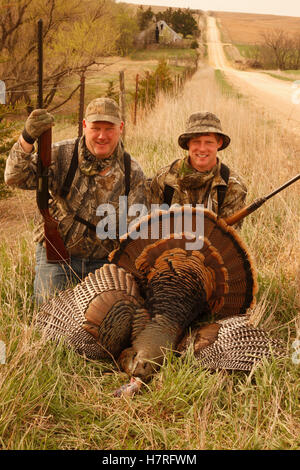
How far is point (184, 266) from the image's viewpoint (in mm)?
3219

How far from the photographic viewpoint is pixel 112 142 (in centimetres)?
398

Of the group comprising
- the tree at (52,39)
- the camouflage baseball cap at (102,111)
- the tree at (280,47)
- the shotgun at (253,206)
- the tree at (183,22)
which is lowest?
the shotgun at (253,206)

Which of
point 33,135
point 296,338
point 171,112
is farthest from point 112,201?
point 171,112

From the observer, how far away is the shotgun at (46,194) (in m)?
3.64

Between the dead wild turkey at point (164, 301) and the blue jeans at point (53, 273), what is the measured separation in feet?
1.14

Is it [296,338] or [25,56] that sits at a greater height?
[25,56]

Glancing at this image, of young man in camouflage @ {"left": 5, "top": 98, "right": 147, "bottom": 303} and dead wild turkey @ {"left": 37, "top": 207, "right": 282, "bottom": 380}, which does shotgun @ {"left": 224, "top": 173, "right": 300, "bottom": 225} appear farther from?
young man in camouflage @ {"left": 5, "top": 98, "right": 147, "bottom": 303}

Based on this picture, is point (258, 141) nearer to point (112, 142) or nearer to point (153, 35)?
point (112, 142)

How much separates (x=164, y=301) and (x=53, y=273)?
127 cm

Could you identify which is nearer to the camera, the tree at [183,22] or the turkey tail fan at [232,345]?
the turkey tail fan at [232,345]

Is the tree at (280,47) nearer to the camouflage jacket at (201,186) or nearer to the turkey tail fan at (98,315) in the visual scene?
the camouflage jacket at (201,186)

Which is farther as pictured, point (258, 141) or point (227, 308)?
point (258, 141)

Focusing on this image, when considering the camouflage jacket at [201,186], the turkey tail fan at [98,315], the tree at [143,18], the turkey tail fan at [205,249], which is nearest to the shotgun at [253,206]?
the turkey tail fan at [205,249]

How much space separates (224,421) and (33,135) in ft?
7.90
